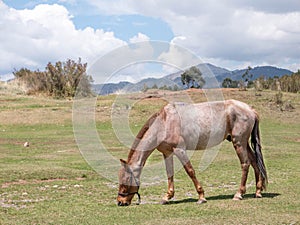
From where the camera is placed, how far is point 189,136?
1049 cm

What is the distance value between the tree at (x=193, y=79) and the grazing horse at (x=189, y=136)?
11.5 ft

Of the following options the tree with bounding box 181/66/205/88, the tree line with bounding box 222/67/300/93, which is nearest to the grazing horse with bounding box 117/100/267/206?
the tree with bounding box 181/66/205/88

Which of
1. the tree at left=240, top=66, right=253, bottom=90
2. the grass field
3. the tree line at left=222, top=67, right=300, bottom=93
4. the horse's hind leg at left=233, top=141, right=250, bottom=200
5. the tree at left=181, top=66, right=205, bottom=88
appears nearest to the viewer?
the grass field

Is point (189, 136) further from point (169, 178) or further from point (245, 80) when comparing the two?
point (245, 80)

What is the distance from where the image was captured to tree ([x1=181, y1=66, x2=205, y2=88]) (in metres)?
14.6

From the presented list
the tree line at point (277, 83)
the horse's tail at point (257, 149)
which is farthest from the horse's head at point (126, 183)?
the tree line at point (277, 83)

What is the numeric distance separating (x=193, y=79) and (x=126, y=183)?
816 centimetres

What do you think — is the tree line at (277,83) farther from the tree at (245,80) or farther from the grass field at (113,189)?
the grass field at (113,189)

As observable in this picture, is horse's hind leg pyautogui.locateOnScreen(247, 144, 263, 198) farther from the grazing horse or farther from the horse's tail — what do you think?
the horse's tail

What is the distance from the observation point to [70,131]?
32.1 meters

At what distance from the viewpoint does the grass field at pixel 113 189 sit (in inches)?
361

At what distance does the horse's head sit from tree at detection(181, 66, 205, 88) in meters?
5.05

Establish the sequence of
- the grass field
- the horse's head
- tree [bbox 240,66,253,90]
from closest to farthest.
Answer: the grass field < the horse's head < tree [bbox 240,66,253,90]

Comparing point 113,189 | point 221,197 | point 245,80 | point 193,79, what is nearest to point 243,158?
point 221,197
